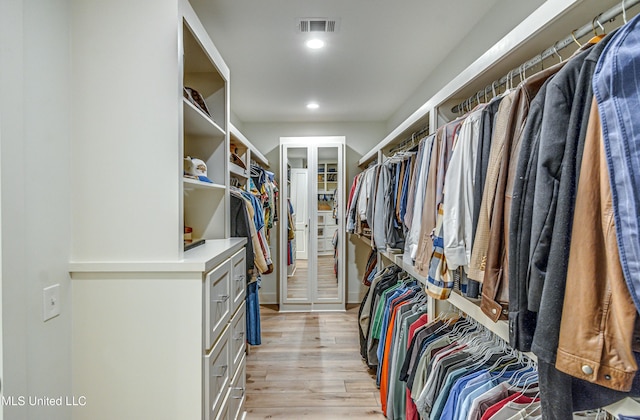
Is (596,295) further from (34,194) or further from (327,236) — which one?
A: (327,236)

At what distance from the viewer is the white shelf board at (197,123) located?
1348 millimetres

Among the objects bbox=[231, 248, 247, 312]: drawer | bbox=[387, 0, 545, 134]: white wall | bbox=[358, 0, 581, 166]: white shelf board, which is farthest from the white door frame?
bbox=[358, 0, 581, 166]: white shelf board

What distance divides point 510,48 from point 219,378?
1.67 m

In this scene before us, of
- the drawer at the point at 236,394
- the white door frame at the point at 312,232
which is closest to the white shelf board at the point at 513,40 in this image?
the drawer at the point at 236,394

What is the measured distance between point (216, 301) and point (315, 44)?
72.9 inches

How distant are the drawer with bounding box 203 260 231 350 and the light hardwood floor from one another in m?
1.06

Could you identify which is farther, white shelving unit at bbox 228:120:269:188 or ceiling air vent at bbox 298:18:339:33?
white shelving unit at bbox 228:120:269:188

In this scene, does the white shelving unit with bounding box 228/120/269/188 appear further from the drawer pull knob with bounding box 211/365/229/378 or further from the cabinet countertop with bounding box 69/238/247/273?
the drawer pull knob with bounding box 211/365/229/378

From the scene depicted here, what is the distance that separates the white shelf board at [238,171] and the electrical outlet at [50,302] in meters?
1.33

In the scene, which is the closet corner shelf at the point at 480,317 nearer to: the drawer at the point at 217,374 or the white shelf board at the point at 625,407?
the white shelf board at the point at 625,407

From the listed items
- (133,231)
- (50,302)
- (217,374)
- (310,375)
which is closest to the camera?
(50,302)

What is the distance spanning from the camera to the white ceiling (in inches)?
70.7

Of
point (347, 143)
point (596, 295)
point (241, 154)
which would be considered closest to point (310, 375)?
point (241, 154)

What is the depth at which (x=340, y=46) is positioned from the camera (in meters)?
2.23
